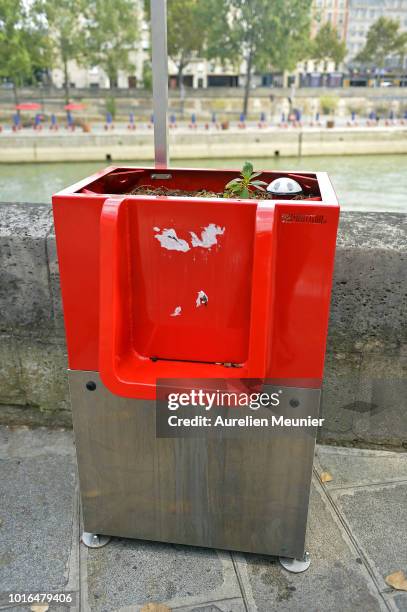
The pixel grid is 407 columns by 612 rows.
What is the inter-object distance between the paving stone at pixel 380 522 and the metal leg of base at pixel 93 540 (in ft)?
3.38

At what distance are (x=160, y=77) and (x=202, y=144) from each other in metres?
28.6

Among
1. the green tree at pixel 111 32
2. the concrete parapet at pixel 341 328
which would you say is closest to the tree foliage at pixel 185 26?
the green tree at pixel 111 32

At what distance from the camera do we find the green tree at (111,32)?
A: 1577 inches

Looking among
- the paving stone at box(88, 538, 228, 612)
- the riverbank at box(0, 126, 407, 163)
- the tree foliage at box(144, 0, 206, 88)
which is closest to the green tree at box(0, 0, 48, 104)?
the riverbank at box(0, 126, 407, 163)

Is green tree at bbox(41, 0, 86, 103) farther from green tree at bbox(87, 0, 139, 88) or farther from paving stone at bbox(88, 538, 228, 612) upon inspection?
paving stone at bbox(88, 538, 228, 612)

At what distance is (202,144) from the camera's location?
2956 centimetres

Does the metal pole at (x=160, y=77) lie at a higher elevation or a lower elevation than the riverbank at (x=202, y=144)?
higher

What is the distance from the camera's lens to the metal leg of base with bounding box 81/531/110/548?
2121 mm

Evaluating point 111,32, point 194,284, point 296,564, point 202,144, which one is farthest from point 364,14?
point 296,564

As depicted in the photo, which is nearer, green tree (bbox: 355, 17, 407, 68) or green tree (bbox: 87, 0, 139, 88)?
green tree (bbox: 87, 0, 139, 88)

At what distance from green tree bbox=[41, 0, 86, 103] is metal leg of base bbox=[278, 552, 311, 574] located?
43.6m

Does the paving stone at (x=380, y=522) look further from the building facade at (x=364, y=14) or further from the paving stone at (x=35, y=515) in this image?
the building facade at (x=364, y=14)

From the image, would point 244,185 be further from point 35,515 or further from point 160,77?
point 35,515

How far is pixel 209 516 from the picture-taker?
203 cm
